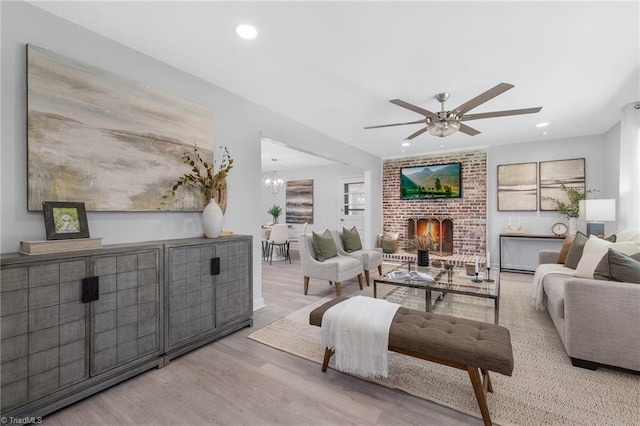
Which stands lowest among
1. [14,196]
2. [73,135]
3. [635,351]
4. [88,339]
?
[635,351]

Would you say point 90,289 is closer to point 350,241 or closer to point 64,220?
point 64,220

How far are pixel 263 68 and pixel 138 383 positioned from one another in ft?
8.98

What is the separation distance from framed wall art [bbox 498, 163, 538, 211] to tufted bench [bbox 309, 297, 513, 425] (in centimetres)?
464

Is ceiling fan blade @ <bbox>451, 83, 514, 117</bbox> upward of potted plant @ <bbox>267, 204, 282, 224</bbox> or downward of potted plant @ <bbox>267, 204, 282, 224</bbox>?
upward

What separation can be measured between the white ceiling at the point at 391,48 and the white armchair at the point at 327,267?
75.4 inches

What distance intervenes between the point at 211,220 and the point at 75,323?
4.00 ft

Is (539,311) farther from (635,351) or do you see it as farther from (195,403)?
(195,403)

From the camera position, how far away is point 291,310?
3.38m

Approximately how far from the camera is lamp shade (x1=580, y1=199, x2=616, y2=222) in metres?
3.76

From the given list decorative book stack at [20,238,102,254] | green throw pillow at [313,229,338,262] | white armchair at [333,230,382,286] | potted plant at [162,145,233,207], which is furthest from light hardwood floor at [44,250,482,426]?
white armchair at [333,230,382,286]

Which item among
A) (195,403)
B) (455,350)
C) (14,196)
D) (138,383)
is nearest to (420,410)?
(455,350)

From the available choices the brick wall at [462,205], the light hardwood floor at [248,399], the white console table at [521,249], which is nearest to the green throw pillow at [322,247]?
the light hardwood floor at [248,399]

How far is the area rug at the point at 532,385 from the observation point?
1.64m

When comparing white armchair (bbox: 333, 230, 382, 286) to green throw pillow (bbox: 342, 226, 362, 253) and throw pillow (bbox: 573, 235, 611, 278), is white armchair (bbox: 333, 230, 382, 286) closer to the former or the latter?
green throw pillow (bbox: 342, 226, 362, 253)
